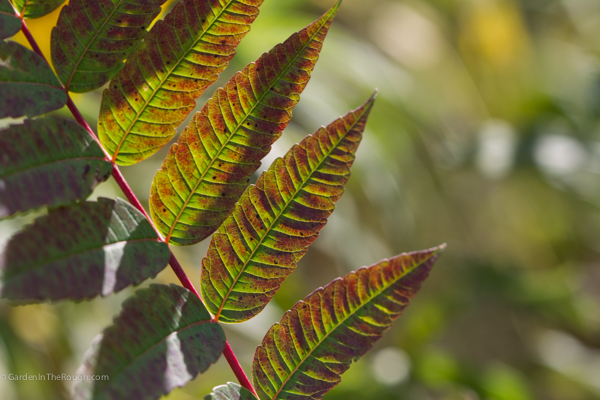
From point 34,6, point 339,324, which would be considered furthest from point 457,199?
point 34,6

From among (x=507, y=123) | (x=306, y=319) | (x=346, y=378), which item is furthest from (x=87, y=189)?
(x=507, y=123)

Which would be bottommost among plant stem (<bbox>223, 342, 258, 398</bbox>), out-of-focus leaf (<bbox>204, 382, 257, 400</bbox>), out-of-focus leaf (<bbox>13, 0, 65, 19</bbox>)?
out-of-focus leaf (<bbox>204, 382, 257, 400</bbox>)

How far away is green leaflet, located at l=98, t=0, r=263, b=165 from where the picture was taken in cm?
35

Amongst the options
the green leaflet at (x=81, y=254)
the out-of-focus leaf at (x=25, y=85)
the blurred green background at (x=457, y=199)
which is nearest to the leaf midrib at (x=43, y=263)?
the green leaflet at (x=81, y=254)

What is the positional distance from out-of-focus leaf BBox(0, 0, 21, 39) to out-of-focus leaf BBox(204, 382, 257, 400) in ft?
0.96

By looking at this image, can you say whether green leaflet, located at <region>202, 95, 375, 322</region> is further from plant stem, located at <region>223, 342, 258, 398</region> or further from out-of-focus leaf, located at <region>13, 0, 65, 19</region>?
out-of-focus leaf, located at <region>13, 0, 65, 19</region>

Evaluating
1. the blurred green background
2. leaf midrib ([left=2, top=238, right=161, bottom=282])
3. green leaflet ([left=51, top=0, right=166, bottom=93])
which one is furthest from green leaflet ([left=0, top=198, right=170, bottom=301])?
the blurred green background

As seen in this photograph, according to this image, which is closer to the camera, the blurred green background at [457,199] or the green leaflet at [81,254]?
the green leaflet at [81,254]

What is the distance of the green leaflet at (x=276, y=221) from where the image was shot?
1.15ft

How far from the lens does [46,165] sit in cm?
32

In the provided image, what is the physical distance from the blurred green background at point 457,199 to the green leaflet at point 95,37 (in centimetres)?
49

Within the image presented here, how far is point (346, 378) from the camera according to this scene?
113cm

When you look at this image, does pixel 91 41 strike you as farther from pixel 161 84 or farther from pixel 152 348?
pixel 152 348

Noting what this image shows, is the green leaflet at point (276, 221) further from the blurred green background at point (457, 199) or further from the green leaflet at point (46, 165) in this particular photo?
the blurred green background at point (457, 199)
